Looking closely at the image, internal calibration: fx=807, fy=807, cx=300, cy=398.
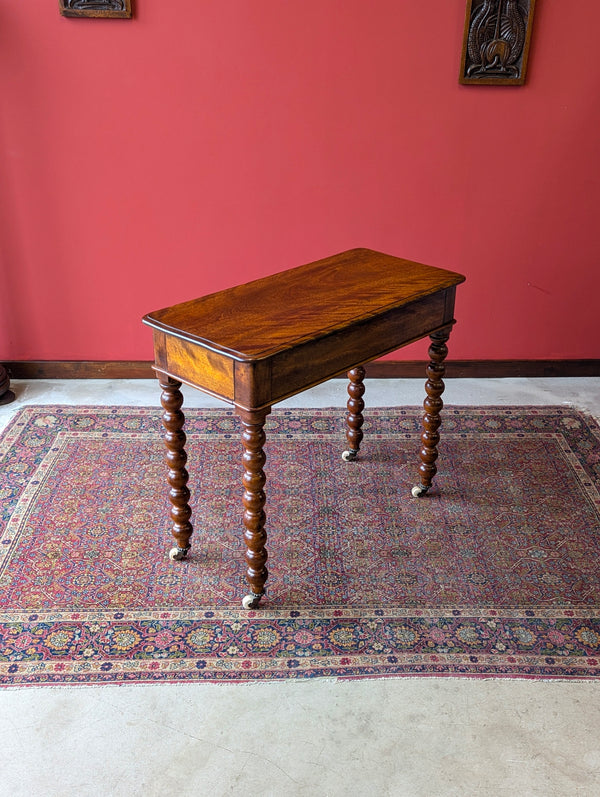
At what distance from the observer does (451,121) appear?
389 cm

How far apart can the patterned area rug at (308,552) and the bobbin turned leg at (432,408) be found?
11cm

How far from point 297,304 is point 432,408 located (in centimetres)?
83

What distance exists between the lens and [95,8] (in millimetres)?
3598

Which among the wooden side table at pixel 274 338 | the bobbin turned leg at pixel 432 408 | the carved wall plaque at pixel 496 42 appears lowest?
the bobbin turned leg at pixel 432 408

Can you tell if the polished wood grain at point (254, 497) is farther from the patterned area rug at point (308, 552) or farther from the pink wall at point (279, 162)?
the pink wall at point (279, 162)

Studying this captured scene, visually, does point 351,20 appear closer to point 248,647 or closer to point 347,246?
point 347,246

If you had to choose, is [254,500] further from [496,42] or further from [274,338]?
[496,42]

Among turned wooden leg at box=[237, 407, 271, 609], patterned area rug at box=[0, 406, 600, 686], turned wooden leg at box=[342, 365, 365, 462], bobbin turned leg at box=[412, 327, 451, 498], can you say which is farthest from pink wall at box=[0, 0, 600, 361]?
turned wooden leg at box=[237, 407, 271, 609]

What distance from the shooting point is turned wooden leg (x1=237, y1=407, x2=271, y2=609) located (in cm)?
242

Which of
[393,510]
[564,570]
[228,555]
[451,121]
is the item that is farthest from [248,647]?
[451,121]

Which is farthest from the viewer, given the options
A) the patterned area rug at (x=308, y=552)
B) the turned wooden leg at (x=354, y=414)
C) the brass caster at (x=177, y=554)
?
the turned wooden leg at (x=354, y=414)

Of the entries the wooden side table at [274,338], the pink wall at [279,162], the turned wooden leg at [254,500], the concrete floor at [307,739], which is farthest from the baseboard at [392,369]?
the concrete floor at [307,739]

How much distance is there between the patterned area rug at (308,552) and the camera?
2.57 m

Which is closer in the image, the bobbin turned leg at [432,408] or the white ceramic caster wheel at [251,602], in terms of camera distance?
the white ceramic caster wheel at [251,602]
